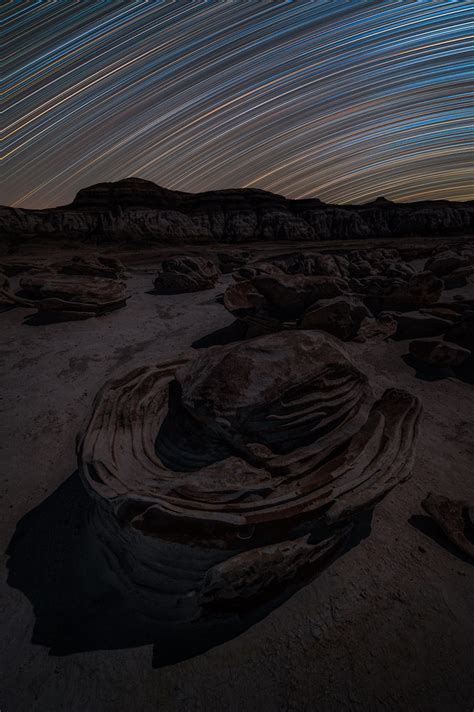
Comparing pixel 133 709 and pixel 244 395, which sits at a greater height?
pixel 244 395

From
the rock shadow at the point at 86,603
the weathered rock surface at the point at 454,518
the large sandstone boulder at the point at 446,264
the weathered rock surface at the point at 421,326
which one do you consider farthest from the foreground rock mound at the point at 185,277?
the weathered rock surface at the point at 454,518

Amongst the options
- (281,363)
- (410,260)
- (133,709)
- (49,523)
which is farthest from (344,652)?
(410,260)

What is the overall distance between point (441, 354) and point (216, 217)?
111 ft

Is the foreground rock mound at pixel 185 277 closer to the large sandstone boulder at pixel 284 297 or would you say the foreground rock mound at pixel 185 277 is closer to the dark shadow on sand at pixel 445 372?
the large sandstone boulder at pixel 284 297

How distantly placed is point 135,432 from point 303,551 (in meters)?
1.94

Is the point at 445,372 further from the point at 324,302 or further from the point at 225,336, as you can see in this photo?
the point at 225,336

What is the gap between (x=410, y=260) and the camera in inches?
715

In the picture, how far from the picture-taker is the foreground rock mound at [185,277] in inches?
450

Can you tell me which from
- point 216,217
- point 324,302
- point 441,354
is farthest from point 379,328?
point 216,217

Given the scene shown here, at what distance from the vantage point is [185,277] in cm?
1134

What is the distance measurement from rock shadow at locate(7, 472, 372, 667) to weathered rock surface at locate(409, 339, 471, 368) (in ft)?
12.8

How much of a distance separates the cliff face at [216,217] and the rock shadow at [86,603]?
31.6 m

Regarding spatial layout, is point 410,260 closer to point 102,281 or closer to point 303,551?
point 102,281

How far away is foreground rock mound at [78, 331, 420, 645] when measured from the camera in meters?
1.99
